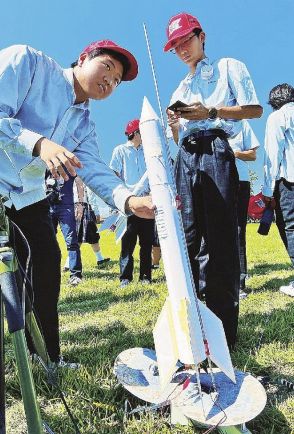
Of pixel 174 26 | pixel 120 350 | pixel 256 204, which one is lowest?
pixel 120 350

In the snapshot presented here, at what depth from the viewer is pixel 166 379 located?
264cm

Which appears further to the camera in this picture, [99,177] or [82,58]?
[99,177]

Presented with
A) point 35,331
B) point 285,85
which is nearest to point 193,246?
point 35,331

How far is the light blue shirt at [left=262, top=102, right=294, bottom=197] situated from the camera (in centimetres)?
588

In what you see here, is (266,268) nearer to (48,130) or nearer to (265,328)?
(265,328)

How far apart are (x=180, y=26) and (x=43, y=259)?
2.33 metres

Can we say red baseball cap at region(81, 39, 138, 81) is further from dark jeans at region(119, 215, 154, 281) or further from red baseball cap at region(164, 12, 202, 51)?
dark jeans at region(119, 215, 154, 281)

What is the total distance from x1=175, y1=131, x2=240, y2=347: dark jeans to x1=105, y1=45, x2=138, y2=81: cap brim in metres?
0.78

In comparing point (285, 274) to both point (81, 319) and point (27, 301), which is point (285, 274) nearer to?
point (81, 319)

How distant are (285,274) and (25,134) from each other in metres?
5.91

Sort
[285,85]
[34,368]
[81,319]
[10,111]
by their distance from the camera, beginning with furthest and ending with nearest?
[285,85] → [81,319] → [34,368] → [10,111]

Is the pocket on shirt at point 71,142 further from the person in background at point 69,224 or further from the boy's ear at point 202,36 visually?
the person in background at point 69,224

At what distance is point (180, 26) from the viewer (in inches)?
149

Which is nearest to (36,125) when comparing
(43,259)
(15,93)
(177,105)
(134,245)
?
(15,93)
